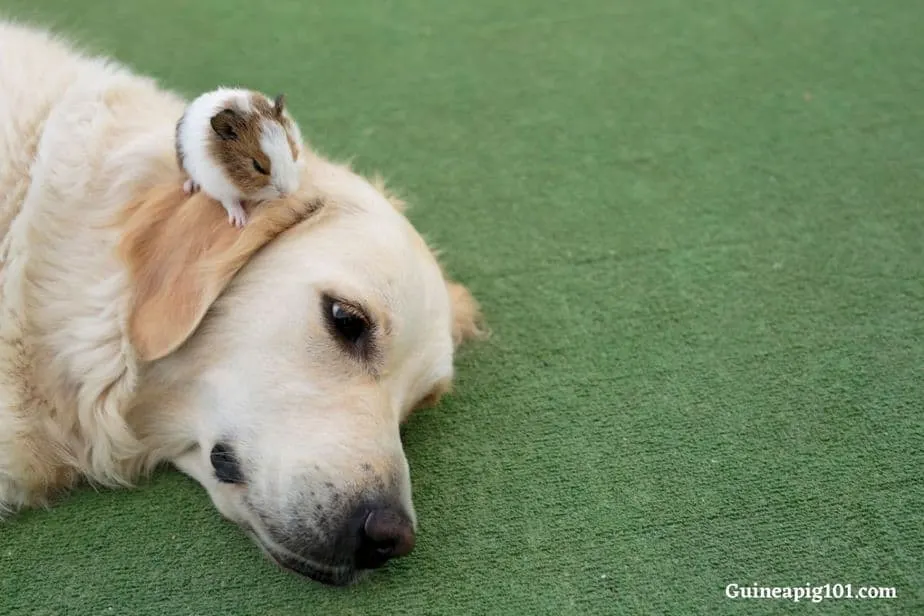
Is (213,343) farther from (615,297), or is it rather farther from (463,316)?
(615,297)

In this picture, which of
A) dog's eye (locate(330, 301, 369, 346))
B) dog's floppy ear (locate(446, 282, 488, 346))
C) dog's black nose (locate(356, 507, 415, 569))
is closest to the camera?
dog's black nose (locate(356, 507, 415, 569))

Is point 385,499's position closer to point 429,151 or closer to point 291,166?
point 291,166

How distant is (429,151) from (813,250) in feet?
3.70

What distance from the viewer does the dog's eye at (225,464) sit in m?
1.34

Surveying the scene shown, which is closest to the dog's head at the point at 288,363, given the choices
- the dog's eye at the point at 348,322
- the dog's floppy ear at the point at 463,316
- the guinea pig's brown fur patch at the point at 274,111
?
the dog's eye at the point at 348,322

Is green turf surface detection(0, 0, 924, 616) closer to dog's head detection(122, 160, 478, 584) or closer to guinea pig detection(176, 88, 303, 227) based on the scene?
dog's head detection(122, 160, 478, 584)

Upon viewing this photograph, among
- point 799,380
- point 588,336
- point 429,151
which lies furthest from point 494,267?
point 799,380

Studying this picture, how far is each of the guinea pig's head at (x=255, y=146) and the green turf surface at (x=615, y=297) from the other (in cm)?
59

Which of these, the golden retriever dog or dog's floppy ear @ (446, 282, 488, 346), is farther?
dog's floppy ear @ (446, 282, 488, 346)

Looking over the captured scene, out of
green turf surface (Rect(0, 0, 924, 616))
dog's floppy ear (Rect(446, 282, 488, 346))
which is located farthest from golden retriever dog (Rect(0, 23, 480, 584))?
dog's floppy ear (Rect(446, 282, 488, 346))

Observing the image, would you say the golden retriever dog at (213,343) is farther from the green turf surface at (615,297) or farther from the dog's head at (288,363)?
the green turf surface at (615,297)

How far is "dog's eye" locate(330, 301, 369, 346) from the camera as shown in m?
1.38

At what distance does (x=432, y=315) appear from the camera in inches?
59.1

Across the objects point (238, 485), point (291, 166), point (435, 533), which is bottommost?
point (435, 533)
